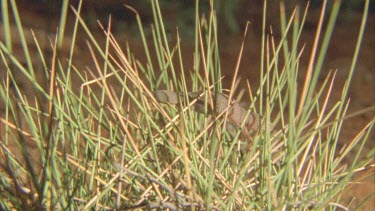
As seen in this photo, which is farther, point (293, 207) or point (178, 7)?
point (178, 7)

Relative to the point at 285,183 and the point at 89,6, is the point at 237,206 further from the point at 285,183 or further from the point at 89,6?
the point at 89,6

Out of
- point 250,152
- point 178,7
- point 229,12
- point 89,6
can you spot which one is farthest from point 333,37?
point 250,152

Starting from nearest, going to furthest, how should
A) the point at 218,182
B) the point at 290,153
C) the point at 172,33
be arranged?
1. the point at 290,153
2. the point at 218,182
3. the point at 172,33

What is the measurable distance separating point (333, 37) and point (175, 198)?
202 cm

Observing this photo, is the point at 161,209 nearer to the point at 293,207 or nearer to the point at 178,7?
the point at 293,207

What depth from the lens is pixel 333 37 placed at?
2490mm

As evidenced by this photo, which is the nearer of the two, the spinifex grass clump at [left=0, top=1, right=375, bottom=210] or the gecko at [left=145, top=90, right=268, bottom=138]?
the spinifex grass clump at [left=0, top=1, right=375, bottom=210]

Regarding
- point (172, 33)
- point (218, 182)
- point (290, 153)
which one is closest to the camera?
point (290, 153)

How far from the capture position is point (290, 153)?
52cm

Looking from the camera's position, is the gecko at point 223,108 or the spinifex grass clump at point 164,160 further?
the gecko at point 223,108

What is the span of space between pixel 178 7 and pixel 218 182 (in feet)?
6.16

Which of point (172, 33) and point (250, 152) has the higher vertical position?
point (250, 152)

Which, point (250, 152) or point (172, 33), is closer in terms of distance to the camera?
point (250, 152)

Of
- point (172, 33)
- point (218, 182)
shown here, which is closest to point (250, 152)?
point (218, 182)
